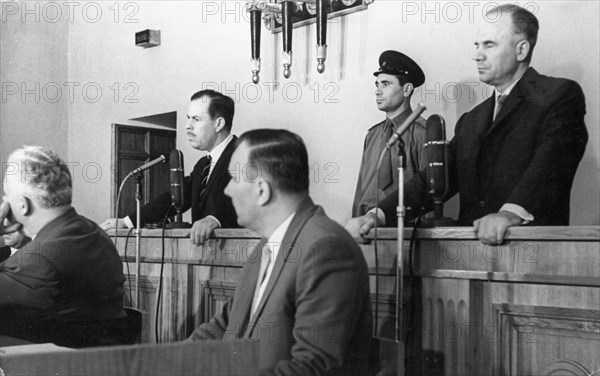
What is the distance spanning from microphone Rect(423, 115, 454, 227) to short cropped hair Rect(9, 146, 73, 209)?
1392 millimetres

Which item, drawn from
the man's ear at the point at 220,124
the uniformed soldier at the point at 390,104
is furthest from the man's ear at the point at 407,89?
the man's ear at the point at 220,124

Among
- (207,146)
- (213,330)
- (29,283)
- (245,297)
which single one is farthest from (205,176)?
(245,297)

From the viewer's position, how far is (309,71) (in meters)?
5.54

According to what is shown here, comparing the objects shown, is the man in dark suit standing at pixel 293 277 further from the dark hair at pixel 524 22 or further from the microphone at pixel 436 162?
the dark hair at pixel 524 22

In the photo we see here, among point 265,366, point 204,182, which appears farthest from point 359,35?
point 265,366

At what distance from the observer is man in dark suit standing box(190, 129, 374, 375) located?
2000 millimetres

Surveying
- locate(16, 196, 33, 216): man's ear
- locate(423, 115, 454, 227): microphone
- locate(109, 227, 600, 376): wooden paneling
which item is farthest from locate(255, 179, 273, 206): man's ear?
locate(423, 115, 454, 227): microphone

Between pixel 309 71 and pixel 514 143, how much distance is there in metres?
2.50

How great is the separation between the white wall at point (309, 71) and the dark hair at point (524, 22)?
2.43 ft

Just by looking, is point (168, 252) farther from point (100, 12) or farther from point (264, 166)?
point (100, 12)

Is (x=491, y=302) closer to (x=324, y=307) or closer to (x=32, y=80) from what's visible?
(x=324, y=307)

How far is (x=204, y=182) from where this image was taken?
4648 mm

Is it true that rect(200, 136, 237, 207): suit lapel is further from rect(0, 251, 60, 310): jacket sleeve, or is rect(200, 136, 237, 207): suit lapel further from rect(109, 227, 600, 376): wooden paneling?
rect(0, 251, 60, 310): jacket sleeve

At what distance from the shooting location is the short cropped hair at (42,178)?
276cm
